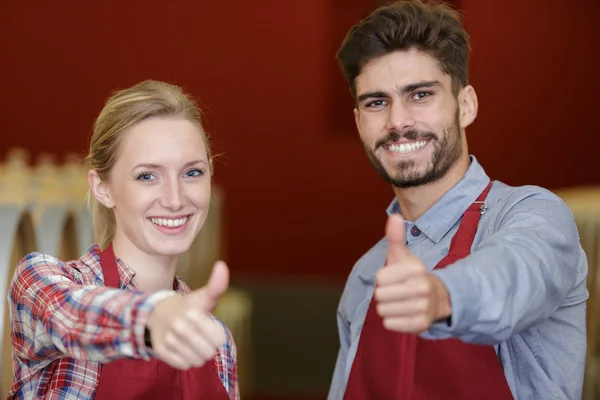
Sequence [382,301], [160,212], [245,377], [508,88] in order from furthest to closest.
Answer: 1. [508,88]
2. [245,377]
3. [160,212]
4. [382,301]

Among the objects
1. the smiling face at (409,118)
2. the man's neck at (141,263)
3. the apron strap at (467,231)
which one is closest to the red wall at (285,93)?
the smiling face at (409,118)

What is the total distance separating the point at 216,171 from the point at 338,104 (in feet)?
2.90

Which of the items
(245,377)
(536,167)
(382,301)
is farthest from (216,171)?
(382,301)

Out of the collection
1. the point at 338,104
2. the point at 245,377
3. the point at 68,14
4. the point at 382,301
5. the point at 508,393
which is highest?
the point at 68,14

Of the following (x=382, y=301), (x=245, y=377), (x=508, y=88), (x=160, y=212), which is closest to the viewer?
(x=382, y=301)

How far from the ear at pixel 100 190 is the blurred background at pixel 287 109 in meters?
3.49

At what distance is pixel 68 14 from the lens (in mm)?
5414

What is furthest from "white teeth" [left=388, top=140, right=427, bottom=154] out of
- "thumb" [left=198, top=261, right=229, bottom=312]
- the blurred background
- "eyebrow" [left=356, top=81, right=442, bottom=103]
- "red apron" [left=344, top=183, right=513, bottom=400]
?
the blurred background

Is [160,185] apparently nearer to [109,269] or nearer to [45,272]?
[109,269]

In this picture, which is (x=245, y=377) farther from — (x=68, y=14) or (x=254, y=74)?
(x=68, y=14)

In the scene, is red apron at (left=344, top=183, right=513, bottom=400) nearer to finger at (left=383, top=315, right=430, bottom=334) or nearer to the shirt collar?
the shirt collar

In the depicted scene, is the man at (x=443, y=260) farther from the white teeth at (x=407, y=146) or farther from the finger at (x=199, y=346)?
the finger at (x=199, y=346)

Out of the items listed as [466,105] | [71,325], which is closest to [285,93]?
[466,105]

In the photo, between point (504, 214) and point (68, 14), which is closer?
point (504, 214)
